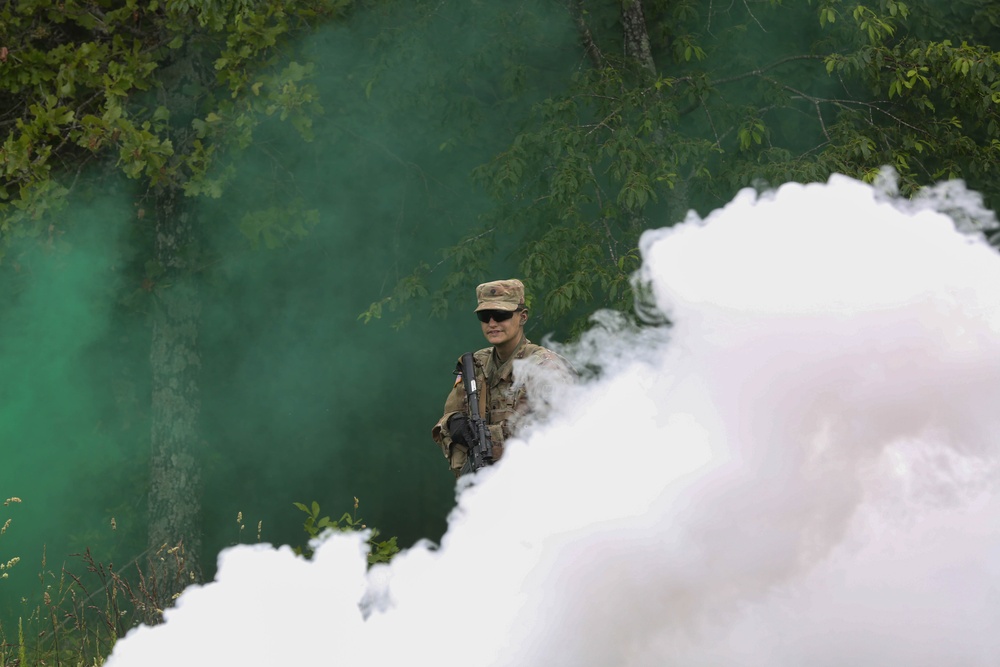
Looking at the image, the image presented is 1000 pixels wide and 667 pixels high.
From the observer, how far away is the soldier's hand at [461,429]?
16.6 ft

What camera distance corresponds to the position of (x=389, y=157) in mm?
9062

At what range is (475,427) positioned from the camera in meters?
5.03

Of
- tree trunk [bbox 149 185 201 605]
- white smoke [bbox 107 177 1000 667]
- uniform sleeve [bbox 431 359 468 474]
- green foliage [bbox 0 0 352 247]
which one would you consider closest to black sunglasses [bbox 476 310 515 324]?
uniform sleeve [bbox 431 359 468 474]

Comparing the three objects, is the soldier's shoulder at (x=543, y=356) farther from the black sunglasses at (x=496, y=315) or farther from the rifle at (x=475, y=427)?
the rifle at (x=475, y=427)

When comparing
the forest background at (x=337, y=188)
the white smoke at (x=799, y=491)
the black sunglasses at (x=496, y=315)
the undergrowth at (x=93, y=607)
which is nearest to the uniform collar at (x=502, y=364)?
the black sunglasses at (x=496, y=315)

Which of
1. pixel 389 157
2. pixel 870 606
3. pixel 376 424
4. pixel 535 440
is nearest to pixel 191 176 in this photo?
pixel 389 157

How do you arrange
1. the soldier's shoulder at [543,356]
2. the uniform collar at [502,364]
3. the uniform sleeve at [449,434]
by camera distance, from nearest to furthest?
the soldier's shoulder at [543,356] < the uniform collar at [502,364] < the uniform sleeve at [449,434]

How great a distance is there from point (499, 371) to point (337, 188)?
4294 millimetres

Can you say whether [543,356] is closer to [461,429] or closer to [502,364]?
[502,364]

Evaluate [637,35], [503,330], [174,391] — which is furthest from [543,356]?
[174,391]

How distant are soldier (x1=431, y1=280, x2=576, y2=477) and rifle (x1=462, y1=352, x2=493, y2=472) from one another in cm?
3

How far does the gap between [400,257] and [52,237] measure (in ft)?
8.01

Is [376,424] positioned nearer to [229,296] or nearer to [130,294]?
[229,296]

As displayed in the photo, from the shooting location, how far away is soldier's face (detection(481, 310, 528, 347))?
5012mm
